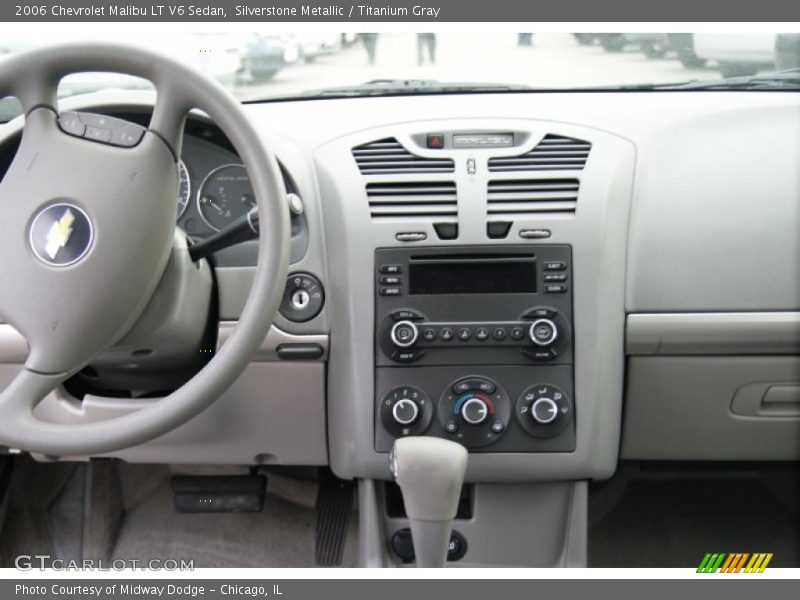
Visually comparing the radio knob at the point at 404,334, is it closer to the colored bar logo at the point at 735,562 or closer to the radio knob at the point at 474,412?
the radio knob at the point at 474,412

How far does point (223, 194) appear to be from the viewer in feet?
5.14

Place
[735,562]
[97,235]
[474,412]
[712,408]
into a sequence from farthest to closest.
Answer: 1. [735,562]
2. [712,408]
3. [474,412]
4. [97,235]

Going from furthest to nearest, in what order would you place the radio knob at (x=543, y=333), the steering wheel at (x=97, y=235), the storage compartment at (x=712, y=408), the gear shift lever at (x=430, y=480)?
the storage compartment at (x=712, y=408), the radio knob at (x=543, y=333), the gear shift lever at (x=430, y=480), the steering wheel at (x=97, y=235)

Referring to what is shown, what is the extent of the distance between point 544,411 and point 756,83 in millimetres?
861

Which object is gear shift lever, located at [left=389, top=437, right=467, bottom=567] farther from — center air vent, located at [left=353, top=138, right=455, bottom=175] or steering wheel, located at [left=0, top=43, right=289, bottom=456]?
center air vent, located at [left=353, top=138, right=455, bottom=175]

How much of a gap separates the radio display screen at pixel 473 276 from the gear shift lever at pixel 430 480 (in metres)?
0.34

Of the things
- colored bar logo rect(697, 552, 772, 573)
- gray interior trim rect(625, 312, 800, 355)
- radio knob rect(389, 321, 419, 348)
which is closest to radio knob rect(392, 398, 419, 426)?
radio knob rect(389, 321, 419, 348)

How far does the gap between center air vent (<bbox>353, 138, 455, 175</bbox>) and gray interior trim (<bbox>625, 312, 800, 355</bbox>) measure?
47 cm

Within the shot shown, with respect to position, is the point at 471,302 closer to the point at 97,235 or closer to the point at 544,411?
the point at 544,411

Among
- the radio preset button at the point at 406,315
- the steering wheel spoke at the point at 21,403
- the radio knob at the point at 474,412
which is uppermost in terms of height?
the steering wheel spoke at the point at 21,403

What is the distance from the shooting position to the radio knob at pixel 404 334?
4.87ft

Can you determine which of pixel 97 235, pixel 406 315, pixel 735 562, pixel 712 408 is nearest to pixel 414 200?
pixel 406 315

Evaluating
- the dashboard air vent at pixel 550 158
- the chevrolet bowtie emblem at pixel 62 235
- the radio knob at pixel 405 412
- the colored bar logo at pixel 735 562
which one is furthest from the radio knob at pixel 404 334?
the colored bar logo at pixel 735 562

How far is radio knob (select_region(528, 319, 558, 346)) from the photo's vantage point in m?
1.48
